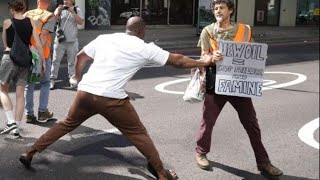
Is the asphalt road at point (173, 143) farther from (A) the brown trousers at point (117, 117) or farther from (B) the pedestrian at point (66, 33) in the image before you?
(B) the pedestrian at point (66, 33)

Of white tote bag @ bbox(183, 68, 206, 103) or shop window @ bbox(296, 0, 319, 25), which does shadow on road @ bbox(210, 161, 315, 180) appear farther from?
shop window @ bbox(296, 0, 319, 25)

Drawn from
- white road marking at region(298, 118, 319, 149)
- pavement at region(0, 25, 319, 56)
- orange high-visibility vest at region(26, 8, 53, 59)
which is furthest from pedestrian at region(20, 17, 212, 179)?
pavement at region(0, 25, 319, 56)

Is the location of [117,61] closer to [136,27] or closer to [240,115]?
[136,27]

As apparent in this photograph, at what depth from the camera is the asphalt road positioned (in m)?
4.79

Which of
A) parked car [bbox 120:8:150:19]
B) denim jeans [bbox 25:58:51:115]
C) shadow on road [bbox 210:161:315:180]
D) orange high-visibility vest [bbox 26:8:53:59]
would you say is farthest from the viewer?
parked car [bbox 120:8:150:19]

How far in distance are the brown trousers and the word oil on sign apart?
33.4 inches

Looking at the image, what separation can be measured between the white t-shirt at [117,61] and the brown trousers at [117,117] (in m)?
0.07

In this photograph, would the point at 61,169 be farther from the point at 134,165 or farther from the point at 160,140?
the point at 160,140

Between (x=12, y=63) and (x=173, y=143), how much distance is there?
6.83 feet

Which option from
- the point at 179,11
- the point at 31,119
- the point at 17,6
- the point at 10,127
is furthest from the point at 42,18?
the point at 179,11

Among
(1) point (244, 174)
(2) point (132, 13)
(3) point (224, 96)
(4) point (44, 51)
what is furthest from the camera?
(2) point (132, 13)

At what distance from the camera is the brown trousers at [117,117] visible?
4168mm

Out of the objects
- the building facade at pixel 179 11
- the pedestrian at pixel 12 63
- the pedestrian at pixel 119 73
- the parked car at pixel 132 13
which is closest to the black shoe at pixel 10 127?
the pedestrian at pixel 12 63

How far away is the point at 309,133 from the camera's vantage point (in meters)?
6.41
